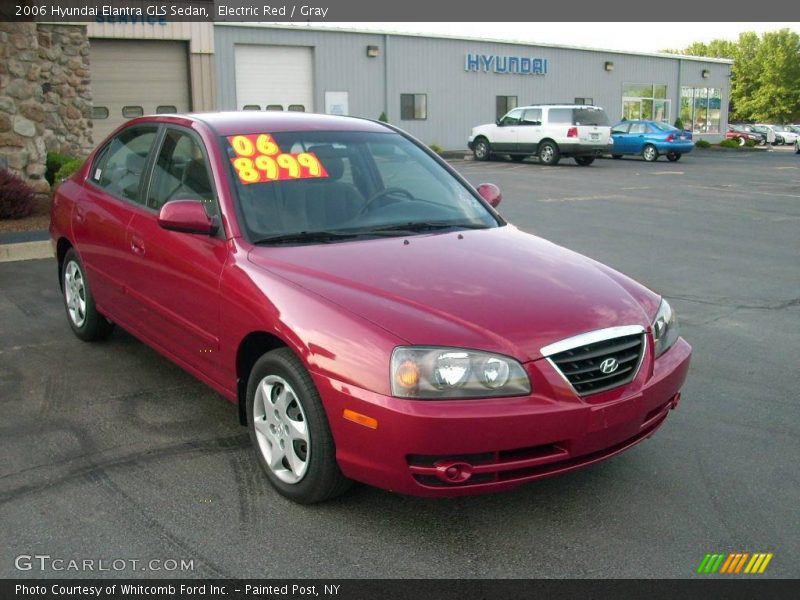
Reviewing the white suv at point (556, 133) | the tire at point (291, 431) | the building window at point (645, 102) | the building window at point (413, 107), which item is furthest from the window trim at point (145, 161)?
the building window at point (645, 102)

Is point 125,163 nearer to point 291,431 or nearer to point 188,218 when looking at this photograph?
point 188,218

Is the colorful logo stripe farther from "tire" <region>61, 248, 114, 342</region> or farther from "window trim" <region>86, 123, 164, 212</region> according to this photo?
"tire" <region>61, 248, 114, 342</region>

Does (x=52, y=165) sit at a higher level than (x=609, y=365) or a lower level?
higher

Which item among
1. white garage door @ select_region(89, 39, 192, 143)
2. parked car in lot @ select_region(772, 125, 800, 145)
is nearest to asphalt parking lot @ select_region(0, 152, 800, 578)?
white garage door @ select_region(89, 39, 192, 143)

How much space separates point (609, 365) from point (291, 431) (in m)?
1.35

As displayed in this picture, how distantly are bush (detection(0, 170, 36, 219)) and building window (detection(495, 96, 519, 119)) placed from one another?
93.1 ft

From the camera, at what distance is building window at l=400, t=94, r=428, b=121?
33.8 meters

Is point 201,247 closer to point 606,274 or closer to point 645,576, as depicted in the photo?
point 606,274

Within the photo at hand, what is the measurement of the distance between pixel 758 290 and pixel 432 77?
27866 mm

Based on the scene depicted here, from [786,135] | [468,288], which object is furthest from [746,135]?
[468,288]

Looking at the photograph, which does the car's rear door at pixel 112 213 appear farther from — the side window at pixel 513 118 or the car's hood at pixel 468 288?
the side window at pixel 513 118

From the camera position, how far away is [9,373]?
18.0ft

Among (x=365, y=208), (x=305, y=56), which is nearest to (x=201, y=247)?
(x=365, y=208)

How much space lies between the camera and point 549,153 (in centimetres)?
2791
